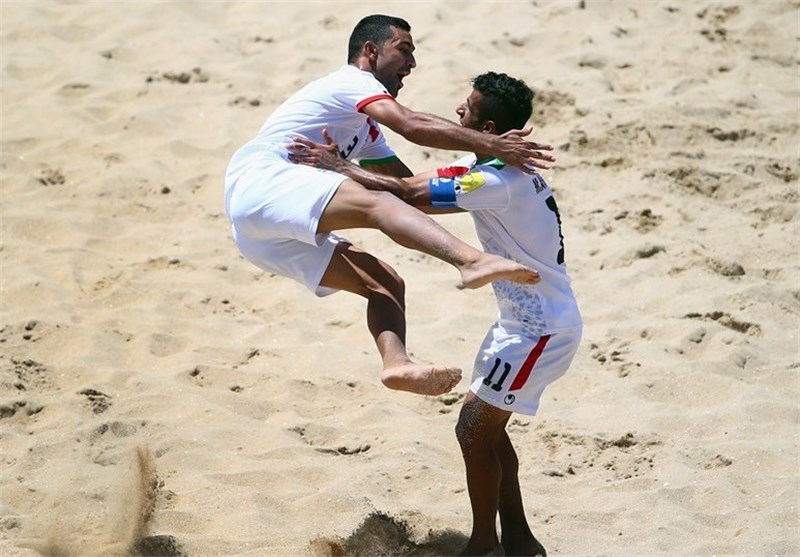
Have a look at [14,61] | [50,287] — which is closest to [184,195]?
[50,287]

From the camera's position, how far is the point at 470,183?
5012 mm

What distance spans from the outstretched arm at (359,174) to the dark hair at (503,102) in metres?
0.35

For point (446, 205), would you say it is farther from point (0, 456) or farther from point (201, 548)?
point (0, 456)

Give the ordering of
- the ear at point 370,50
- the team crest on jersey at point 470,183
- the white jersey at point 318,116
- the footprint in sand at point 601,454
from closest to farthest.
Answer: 1. the team crest on jersey at point 470,183
2. the white jersey at point 318,116
3. the ear at point 370,50
4. the footprint in sand at point 601,454

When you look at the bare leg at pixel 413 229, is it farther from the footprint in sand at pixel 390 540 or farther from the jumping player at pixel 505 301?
the footprint in sand at pixel 390 540

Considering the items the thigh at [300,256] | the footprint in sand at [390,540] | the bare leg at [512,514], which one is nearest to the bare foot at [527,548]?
the bare leg at [512,514]

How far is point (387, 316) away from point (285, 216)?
58 cm

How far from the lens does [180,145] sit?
8852mm

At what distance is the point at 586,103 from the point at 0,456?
482 centimetres

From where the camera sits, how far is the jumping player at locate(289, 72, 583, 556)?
16.8ft

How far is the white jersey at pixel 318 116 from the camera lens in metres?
5.54

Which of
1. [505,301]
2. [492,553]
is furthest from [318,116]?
[492,553]

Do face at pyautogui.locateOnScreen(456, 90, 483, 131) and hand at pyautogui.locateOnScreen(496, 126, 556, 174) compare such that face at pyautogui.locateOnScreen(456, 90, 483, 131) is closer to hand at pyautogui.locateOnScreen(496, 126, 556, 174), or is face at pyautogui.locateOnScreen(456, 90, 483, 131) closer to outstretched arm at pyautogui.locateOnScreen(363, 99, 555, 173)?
outstretched arm at pyautogui.locateOnScreen(363, 99, 555, 173)

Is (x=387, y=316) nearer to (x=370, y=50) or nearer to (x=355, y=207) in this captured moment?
(x=355, y=207)
